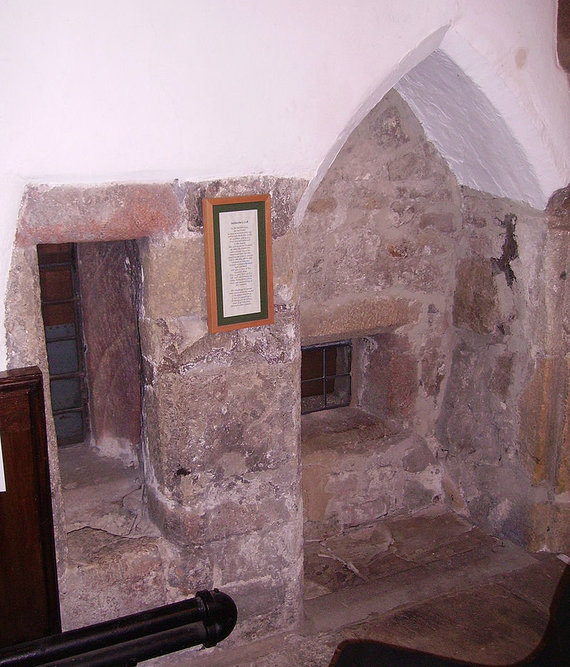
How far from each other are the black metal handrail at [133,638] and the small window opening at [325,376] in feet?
5.53

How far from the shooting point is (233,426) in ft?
8.46

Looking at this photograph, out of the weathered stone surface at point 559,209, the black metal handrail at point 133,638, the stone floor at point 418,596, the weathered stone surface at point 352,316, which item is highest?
the weathered stone surface at point 559,209

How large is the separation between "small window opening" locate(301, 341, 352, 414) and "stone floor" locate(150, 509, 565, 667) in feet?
2.20

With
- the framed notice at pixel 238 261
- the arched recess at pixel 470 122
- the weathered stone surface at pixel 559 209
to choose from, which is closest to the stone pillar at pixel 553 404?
the weathered stone surface at pixel 559 209

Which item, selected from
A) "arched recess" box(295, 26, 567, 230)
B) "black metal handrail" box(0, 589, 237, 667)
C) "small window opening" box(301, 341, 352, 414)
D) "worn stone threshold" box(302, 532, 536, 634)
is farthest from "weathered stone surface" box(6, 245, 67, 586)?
"small window opening" box(301, 341, 352, 414)

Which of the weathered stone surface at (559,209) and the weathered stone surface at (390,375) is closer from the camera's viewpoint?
the weathered stone surface at (559,209)

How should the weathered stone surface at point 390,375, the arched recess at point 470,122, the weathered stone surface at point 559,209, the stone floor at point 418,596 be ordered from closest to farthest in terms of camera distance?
the arched recess at point 470,122, the stone floor at point 418,596, the weathered stone surface at point 559,209, the weathered stone surface at point 390,375

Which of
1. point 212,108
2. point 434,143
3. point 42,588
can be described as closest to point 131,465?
point 42,588

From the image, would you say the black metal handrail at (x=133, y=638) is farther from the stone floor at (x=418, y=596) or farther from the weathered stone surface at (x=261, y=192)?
the weathered stone surface at (x=261, y=192)

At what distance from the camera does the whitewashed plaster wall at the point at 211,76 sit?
2.04m

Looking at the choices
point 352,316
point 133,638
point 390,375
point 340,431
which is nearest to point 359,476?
point 340,431

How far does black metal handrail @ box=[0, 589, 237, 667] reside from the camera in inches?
72.5

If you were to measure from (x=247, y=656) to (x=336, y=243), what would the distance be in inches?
69.1

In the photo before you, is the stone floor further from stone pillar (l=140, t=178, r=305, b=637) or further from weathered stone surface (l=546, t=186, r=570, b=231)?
weathered stone surface (l=546, t=186, r=570, b=231)
